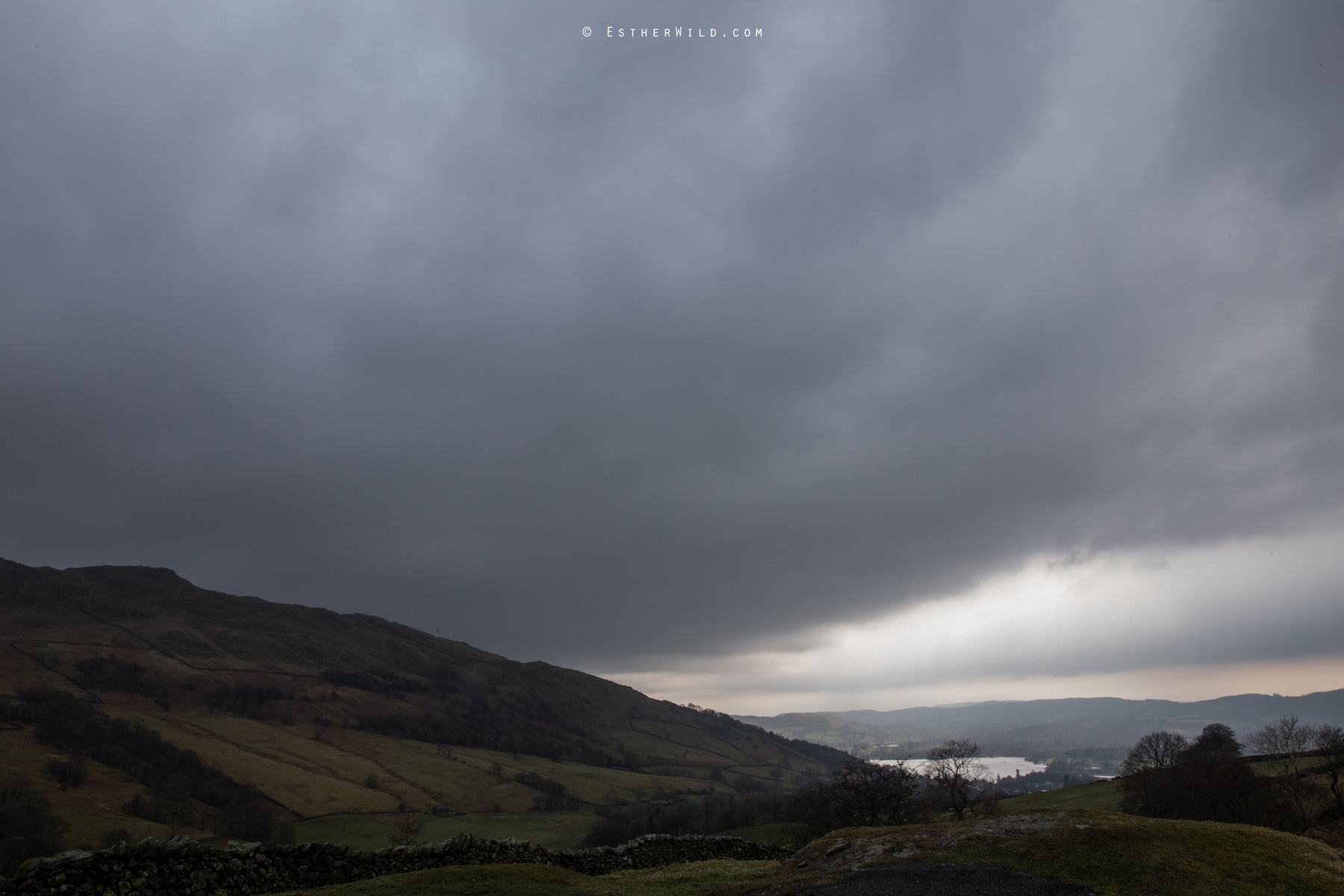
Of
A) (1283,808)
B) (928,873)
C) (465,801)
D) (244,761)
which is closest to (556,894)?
(928,873)

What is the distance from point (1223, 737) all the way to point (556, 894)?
108455mm

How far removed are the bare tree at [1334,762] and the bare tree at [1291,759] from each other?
2181mm

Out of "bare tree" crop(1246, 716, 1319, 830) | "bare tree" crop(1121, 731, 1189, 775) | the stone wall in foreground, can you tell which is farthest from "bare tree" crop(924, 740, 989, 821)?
the stone wall in foreground

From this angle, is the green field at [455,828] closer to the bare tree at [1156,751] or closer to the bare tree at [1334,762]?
the bare tree at [1156,751]

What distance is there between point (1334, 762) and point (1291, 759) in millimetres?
15864

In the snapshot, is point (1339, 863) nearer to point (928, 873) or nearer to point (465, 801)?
point (928, 873)

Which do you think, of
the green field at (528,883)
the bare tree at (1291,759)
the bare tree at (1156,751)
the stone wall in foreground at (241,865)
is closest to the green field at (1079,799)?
the bare tree at (1156,751)

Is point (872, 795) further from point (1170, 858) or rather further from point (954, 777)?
point (1170, 858)

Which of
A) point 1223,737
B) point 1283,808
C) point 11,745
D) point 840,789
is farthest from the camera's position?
point 11,745

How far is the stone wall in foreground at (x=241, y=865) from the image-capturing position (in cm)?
1845

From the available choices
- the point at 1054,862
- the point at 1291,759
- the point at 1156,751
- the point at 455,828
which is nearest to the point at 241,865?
the point at 1054,862

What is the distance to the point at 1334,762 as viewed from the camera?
203 feet

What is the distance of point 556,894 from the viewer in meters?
20.3

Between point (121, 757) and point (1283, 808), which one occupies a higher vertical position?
point (1283, 808)
